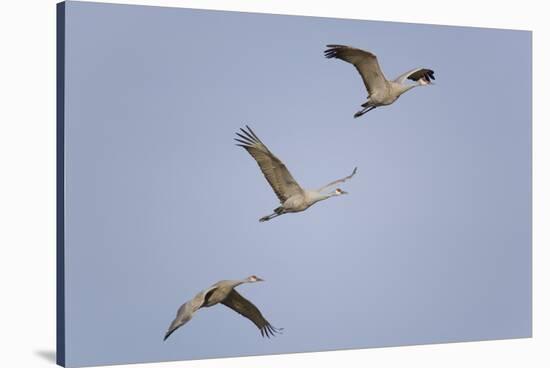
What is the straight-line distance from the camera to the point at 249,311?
8805mm

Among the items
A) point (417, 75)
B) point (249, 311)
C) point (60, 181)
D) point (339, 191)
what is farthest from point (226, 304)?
point (417, 75)

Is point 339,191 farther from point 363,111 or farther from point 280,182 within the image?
point 363,111

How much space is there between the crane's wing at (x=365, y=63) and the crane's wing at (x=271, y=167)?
2.70 feet

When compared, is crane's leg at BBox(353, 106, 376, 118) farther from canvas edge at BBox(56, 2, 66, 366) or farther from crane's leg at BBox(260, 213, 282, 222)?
canvas edge at BBox(56, 2, 66, 366)

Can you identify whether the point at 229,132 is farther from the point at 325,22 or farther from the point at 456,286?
the point at 456,286

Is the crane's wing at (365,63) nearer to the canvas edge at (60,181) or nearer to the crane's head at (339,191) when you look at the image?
the crane's head at (339,191)

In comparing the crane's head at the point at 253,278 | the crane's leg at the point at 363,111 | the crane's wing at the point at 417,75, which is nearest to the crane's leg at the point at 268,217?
the crane's head at the point at 253,278

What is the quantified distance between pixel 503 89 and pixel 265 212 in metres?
2.13

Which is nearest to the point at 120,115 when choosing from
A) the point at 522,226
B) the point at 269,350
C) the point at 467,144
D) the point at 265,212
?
the point at 265,212

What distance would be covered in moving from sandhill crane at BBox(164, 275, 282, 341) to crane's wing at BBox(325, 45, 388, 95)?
1.59 metres

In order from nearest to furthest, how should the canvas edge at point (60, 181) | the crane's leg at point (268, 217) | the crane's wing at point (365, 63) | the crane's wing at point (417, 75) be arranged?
the canvas edge at point (60, 181), the crane's leg at point (268, 217), the crane's wing at point (365, 63), the crane's wing at point (417, 75)

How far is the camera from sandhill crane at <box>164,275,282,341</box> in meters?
8.57

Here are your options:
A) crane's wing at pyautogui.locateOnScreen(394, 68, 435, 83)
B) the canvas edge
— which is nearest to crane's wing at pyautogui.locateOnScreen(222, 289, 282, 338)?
the canvas edge

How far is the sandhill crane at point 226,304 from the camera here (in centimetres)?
857
